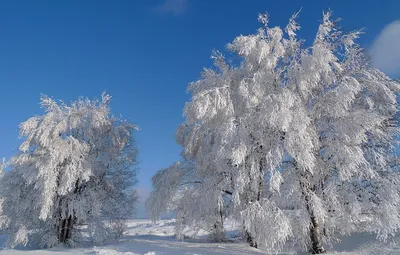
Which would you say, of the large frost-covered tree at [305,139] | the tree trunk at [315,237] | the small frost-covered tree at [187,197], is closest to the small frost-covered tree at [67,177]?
the small frost-covered tree at [187,197]

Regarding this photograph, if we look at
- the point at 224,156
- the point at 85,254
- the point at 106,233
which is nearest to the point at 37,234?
the point at 106,233

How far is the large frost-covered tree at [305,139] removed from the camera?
12180 millimetres

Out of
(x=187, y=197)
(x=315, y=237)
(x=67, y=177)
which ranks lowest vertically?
(x=315, y=237)

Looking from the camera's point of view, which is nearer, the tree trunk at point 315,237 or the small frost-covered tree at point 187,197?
the tree trunk at point 315,237

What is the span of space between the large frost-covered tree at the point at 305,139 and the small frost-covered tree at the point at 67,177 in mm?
7665

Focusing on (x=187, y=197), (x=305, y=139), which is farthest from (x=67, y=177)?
(x=305, y=139)

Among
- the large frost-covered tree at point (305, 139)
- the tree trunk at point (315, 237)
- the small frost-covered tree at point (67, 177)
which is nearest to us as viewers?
the large frost-covered tree at point (305, 139)

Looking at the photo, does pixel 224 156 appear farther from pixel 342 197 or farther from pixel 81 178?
pixel 81 178

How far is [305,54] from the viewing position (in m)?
13.9

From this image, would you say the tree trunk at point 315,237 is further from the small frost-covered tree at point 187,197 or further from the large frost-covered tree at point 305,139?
the small frost-covered tree at point 187,197

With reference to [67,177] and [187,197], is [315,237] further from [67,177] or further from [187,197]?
[67,177]

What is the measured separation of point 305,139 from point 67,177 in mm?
12355

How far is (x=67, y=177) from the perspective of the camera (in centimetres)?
1741

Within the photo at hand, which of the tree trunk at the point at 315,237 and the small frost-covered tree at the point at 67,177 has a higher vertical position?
the small frost-covered tree at the point at 67,177
